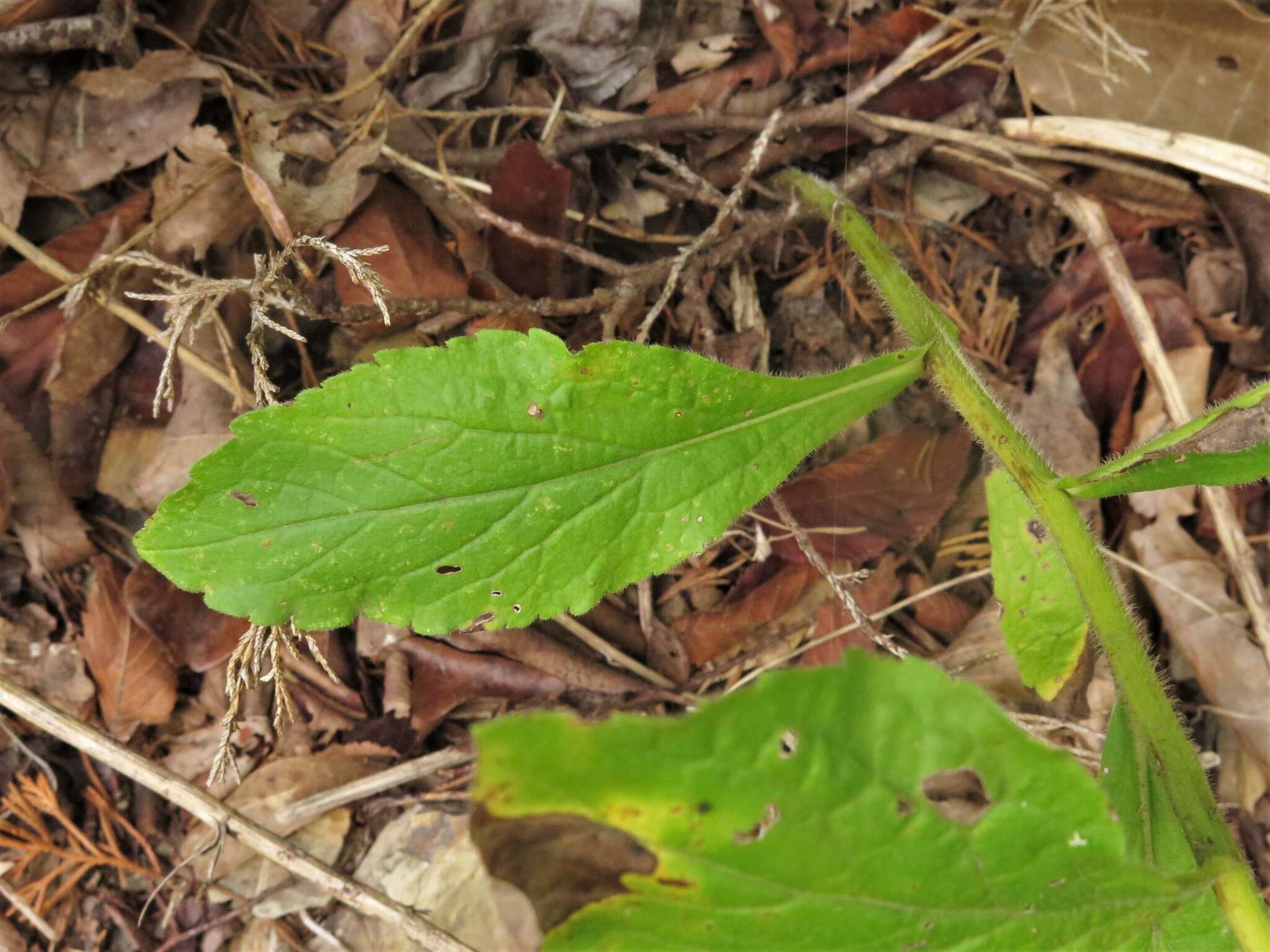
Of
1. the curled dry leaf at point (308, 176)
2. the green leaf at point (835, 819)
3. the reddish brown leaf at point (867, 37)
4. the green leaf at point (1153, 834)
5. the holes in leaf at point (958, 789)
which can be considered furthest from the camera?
the reddish brown leaf at point (867, 37)

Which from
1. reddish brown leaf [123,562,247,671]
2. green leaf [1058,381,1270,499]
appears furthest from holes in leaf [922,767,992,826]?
reddish brown leaf [123,562,247,671]

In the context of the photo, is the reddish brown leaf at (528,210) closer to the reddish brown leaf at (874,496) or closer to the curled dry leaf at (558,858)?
the reddish brown leaf at (874,496)

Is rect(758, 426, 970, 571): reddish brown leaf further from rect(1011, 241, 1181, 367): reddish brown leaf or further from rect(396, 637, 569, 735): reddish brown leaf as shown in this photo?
Answer: rect(396, 637, 569, 735): reddish brown leaf

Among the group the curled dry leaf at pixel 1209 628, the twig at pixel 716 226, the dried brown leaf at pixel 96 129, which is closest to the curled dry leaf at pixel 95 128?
the dried brown leaf at pixel 96 129

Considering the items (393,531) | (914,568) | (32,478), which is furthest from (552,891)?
(32,478)

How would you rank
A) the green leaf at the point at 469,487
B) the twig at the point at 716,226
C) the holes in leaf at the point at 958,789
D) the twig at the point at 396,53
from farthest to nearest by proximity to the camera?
the twig at the point at 396,53 → the twig at the point at 716,226 → the holes in leaf at the point at 958,789 → the green leaf at the point at 469,487

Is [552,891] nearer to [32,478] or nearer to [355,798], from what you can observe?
[355,798]

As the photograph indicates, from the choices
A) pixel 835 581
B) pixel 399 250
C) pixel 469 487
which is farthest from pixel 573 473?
pixel 399 250
